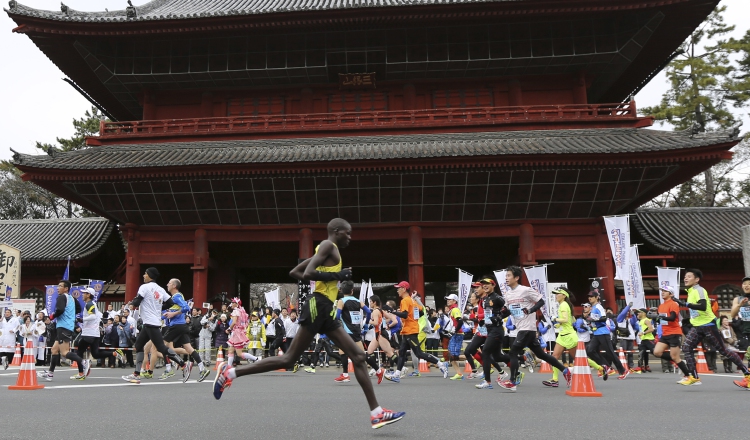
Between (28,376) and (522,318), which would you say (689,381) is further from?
(28,376)

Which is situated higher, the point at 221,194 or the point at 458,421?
the point at 221,194

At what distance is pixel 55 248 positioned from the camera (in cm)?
2464

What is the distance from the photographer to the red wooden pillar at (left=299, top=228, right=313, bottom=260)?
2094 centimetres

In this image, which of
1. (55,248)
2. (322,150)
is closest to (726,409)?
(322,150)

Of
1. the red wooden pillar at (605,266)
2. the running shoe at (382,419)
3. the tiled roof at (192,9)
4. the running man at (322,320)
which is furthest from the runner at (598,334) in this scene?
the tiled roof at (192,9)

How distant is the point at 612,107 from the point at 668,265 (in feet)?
20.6

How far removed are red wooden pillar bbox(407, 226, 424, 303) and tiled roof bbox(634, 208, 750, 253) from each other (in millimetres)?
8557

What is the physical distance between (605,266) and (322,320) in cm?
1653

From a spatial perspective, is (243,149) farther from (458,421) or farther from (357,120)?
(458,421)

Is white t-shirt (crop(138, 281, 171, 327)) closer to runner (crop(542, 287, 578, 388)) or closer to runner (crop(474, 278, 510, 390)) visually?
runner (crop(474, 278, 510, 390))

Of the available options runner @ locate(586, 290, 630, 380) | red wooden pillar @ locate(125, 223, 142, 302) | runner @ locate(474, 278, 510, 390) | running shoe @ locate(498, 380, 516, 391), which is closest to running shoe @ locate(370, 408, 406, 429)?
running shoe @ locate(498, 380, 516, 391)

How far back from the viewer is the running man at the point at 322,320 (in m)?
5.76

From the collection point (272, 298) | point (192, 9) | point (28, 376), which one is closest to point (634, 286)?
point (272, 298)

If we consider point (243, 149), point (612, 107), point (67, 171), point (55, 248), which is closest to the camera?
point (67, 171)
